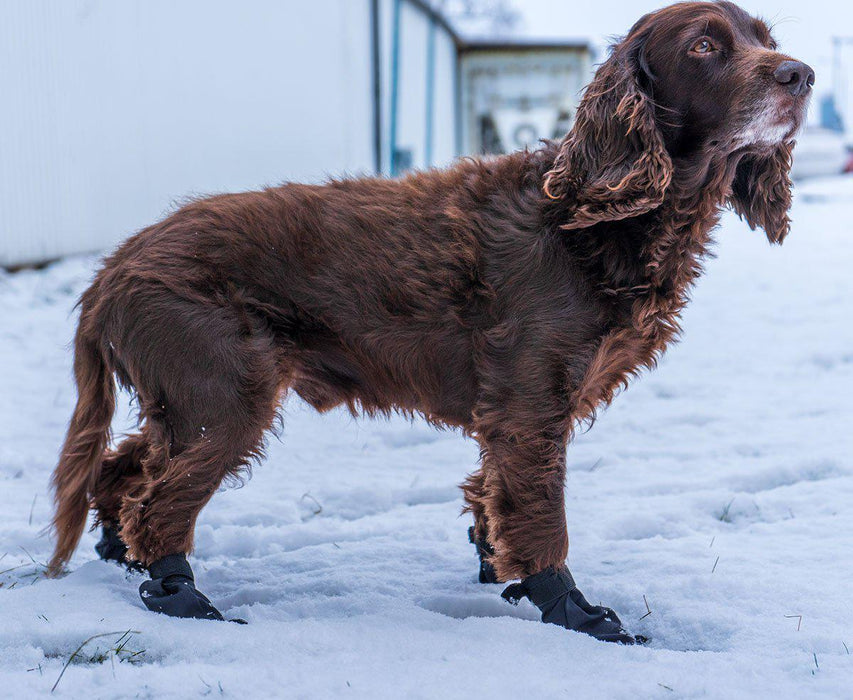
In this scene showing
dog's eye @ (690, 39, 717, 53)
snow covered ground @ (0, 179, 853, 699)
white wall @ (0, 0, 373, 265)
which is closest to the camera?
snow covered ground @ (0, 179, 853, 699)

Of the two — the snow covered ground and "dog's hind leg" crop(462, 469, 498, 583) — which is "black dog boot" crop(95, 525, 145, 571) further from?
"dog's hind leg" crop(462, 469, 498, 583)

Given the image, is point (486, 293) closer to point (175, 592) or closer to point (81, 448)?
point (175, 592)

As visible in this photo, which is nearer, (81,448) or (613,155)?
(613,155)

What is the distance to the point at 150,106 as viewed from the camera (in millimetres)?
Answer: 9094

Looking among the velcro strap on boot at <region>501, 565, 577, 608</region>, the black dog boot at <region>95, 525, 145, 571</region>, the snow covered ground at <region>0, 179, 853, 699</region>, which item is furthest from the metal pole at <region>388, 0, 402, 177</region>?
the velcro strap on boot at <region>501, 565, 577, 608</region>

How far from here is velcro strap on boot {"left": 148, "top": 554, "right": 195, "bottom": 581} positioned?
95.3 inches

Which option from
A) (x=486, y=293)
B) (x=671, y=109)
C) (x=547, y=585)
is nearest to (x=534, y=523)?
(x=547, y=585)

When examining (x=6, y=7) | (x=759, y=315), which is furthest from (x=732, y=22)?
(x=6, y=7)

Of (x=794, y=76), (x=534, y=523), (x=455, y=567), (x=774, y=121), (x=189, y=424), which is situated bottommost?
(x=455, y=567)

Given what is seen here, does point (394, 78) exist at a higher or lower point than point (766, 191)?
higher

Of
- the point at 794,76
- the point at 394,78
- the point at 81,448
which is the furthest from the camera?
the point at 394,78

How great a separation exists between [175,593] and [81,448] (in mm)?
552

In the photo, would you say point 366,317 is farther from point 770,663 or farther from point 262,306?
point 770,663

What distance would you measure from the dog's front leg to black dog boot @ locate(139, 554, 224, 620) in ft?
2.63
